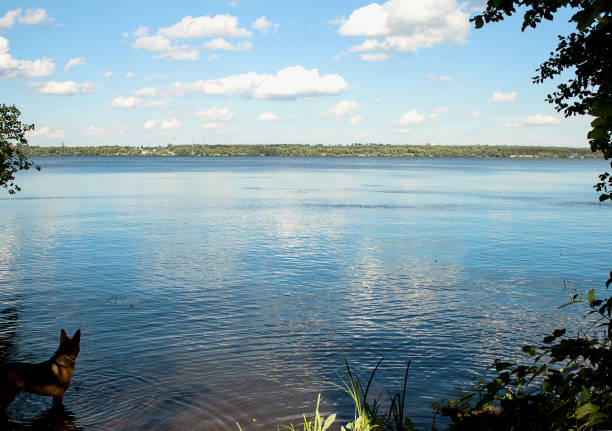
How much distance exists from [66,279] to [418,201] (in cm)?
4009

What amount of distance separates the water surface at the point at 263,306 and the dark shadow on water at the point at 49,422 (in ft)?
0.16

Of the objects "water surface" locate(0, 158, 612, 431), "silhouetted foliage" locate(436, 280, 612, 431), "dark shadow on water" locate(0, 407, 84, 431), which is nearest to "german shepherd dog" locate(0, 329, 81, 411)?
"dark shadow on water" locate(0, 407, 84, 431)

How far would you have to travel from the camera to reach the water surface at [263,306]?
9.95 metres

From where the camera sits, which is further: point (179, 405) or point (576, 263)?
point (576, 263)

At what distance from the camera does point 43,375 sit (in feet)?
27.4

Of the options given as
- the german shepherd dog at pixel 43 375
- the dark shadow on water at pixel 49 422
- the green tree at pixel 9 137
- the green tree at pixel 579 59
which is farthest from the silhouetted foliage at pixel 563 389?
the green tree at pixel 9 137

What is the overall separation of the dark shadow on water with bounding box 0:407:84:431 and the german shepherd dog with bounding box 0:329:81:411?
0.90 ft

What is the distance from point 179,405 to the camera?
9.53 m

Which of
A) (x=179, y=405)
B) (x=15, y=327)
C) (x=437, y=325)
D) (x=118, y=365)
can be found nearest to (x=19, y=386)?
(x=179, y=405)

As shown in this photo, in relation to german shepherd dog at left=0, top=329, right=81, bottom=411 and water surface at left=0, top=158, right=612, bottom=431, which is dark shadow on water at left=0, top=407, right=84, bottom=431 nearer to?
water surface at left=0, top=158, right=612, bottom=431

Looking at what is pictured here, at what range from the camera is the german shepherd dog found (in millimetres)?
7711

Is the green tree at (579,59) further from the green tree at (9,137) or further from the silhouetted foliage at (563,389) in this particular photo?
the green tree at (9,137)

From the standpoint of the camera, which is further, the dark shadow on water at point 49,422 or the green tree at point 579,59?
the dark shadow on water at point 49,422

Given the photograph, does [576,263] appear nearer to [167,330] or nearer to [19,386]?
[167,330]
